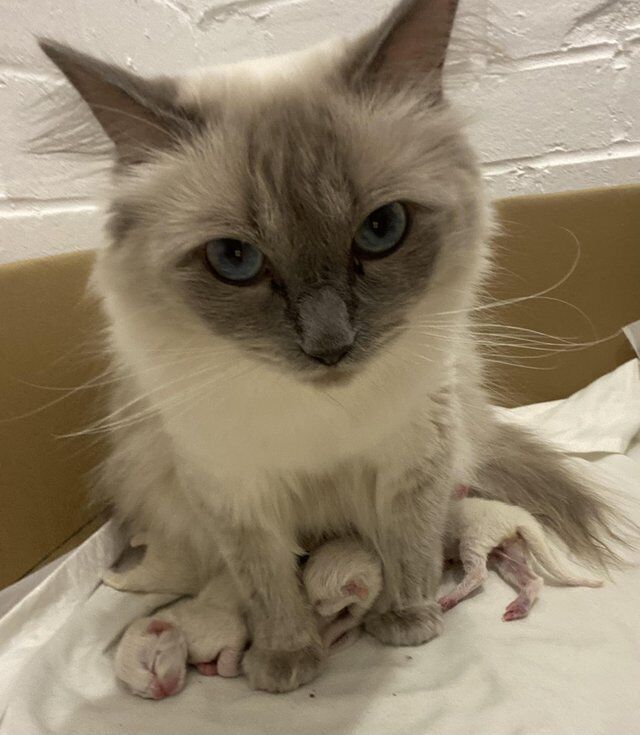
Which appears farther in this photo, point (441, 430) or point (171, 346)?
point (441, 430)

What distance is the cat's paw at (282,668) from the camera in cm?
91

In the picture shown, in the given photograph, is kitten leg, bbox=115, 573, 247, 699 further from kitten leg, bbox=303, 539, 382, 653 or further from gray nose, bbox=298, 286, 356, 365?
gray nose, bbox=298, 286, 356, 365

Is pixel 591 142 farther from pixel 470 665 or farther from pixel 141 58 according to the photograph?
pixel 470 665

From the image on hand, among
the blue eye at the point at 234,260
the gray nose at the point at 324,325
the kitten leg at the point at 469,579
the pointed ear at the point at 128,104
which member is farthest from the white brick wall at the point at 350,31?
the kitten leg at the point at 469,579

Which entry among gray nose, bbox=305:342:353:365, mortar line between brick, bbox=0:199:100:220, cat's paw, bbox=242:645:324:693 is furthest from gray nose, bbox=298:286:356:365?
mortar line between brick, bbox=0:199:100:220

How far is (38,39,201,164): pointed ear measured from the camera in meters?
0.65

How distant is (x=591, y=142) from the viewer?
1542 millimetres

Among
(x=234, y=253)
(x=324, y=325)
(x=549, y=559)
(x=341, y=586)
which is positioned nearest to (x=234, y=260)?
(x=234, y=253)

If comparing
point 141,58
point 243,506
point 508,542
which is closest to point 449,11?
point 243,506

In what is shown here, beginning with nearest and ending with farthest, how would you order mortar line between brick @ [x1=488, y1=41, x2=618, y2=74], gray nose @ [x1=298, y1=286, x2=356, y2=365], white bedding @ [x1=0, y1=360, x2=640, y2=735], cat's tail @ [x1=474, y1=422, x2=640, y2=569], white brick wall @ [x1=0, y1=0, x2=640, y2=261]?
gray nose @ [x1=298, y1=286, x2=356, y2=365], white bedding @ [x1=0, y1=360, x2=640, y2=735], cat's tail @ [x1=474, y1=422, x2=640, y2=569], white brick wall @ [x1=0, y1=0, x2=640, y2=261], mortar line between brick @ [x1=488, y1=41, x2=618, y2=74]

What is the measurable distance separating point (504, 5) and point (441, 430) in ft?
3.29

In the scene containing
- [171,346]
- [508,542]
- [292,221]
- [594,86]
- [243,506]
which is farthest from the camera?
[594,86]

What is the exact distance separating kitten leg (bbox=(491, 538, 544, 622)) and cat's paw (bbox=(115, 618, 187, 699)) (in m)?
0.49

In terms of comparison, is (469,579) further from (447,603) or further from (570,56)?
(570,56)
